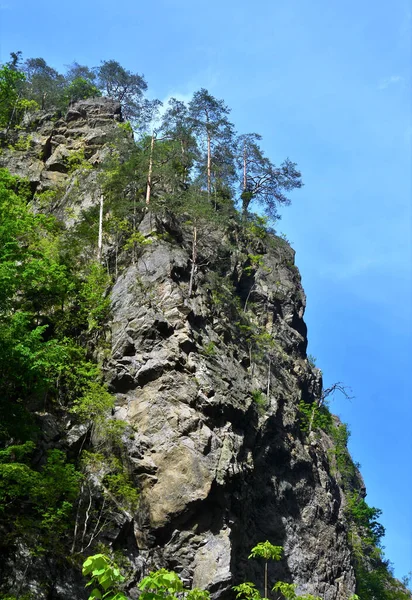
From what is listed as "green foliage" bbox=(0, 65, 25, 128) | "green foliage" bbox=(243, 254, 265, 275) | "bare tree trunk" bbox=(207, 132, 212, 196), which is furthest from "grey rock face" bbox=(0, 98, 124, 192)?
"green foliage" bbox=(243, 254, 265, 275)

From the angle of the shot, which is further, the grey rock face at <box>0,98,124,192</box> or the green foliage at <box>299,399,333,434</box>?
the grey rock face at <box>0,98,124,192</box>

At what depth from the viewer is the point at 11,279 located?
17.6m

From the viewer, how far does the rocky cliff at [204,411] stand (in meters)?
18.8

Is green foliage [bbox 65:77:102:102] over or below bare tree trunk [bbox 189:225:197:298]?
over

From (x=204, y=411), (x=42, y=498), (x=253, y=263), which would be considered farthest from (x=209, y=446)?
(x=253, y=263)

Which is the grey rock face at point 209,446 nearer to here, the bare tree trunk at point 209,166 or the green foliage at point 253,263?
the green foliage at point 253,263

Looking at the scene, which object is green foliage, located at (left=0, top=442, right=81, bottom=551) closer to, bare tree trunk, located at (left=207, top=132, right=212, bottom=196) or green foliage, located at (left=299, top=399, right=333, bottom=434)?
green foliage, located at (left=299, top=399, right=333, bottom=434)

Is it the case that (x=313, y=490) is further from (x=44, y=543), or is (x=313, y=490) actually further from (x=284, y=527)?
(x=44, y=543)

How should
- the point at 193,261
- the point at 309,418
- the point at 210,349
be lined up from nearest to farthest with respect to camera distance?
1. the point at 210,349
2. the point at 193,261
3. the point at 309,418

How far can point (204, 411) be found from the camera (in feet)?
68.9

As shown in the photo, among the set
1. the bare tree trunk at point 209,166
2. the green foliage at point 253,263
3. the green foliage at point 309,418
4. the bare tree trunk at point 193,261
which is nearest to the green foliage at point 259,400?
the green foliage at point 309,418

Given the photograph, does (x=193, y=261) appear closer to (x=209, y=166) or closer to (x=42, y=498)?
(x=42, y=498)

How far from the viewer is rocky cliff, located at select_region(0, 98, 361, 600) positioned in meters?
18.8

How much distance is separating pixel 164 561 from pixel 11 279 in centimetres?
954
